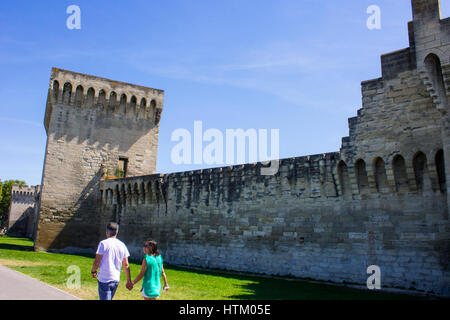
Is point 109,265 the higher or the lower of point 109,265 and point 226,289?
the higher

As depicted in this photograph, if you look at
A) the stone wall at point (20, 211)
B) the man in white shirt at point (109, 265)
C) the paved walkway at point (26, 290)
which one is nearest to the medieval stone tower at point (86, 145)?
the paved walkway at point (26, 290)

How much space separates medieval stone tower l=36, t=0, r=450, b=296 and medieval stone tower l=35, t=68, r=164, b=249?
12cm

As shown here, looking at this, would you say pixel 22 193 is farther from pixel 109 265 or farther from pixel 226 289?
pixel 109 265

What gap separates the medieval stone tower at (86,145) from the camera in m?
21.2

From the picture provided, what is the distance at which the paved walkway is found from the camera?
22.3ft

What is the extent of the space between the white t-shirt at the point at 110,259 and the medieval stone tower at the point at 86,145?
1757 centimetres

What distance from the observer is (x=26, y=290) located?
7609mm

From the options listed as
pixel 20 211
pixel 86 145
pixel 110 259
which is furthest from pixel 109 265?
pixel 20 211

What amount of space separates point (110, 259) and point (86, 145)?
60.2 feet

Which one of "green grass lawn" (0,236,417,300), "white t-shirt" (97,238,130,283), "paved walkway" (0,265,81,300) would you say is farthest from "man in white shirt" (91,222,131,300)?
"green grass lawn" (0,236,417,300)

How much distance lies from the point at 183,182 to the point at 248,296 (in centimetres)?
887

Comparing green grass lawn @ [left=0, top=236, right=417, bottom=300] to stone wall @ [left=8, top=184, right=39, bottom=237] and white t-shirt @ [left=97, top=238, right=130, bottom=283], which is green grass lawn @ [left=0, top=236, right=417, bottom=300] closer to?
white t-shirt @ [left=97, top=238, right=130, bottom=283]

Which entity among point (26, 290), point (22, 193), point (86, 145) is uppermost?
point (86, 145)
